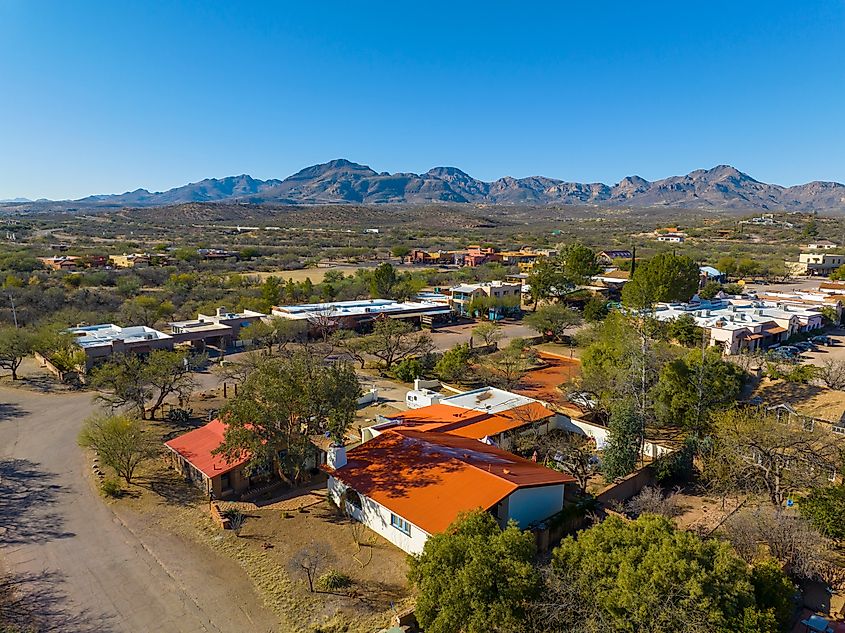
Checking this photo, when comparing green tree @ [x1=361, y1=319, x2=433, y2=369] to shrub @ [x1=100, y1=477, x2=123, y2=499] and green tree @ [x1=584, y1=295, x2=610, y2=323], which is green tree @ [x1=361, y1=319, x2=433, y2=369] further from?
shrub @ [x1=100, y1=477, x2=123, y2=499]

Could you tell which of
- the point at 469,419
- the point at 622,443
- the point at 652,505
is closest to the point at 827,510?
the point at 652,505

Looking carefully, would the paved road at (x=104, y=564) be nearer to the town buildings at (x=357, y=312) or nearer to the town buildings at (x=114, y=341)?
the town buildings at (x=114, y=341)

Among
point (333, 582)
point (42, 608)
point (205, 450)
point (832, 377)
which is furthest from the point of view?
point (832, 377)

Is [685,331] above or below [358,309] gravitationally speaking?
below

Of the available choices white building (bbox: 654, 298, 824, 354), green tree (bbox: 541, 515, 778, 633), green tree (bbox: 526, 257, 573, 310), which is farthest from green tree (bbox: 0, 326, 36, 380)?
white building (bbox: 654, 298, 824, 354)

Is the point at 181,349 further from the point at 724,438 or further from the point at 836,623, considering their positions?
the point at 836,623

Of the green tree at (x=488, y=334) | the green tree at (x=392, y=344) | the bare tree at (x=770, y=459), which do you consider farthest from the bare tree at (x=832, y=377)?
the green tree at (x=392, y=344)

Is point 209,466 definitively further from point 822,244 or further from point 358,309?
point 822,244

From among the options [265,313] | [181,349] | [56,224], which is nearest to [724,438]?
[181,349]
